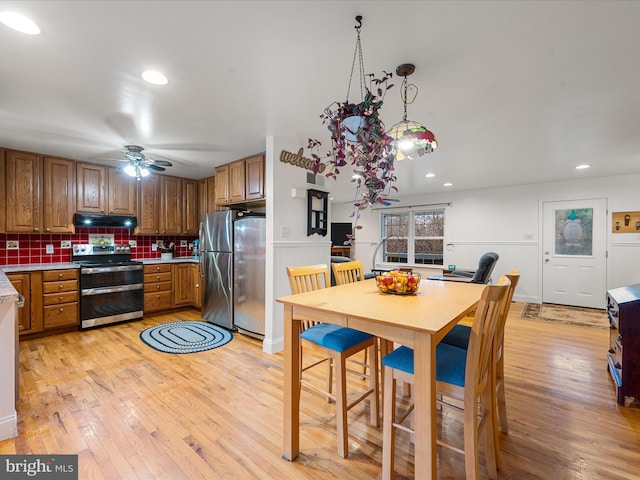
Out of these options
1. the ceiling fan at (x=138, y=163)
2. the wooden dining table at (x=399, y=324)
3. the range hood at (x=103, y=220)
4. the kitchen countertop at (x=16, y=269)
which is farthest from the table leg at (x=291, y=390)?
the range hood at (x=103, y=220)

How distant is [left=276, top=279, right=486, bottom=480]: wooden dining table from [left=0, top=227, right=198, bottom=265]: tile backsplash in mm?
4111

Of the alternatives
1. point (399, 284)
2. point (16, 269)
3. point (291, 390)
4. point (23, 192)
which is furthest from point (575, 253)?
point (23, 192)

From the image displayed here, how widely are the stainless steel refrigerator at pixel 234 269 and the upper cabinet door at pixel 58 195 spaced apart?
1695 millimetres

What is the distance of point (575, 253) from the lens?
515 cm

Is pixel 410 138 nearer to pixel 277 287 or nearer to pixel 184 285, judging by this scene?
pixel 277 287

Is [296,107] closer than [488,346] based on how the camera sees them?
No

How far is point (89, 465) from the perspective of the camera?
158 centimetres

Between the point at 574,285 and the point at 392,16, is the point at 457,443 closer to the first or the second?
the point at 392,16

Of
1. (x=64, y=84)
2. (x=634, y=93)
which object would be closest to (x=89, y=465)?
(x=64, y=84)

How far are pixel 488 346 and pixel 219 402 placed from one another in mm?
1843

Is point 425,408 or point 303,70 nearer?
point 425,408

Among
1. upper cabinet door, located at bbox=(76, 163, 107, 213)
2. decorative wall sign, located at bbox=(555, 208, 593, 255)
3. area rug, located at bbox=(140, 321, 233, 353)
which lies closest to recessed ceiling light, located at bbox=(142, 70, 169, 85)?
area rug, located at bbox=(140, 321, 233, 353)

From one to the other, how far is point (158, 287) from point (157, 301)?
20 cm

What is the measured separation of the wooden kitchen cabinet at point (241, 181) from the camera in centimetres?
351
